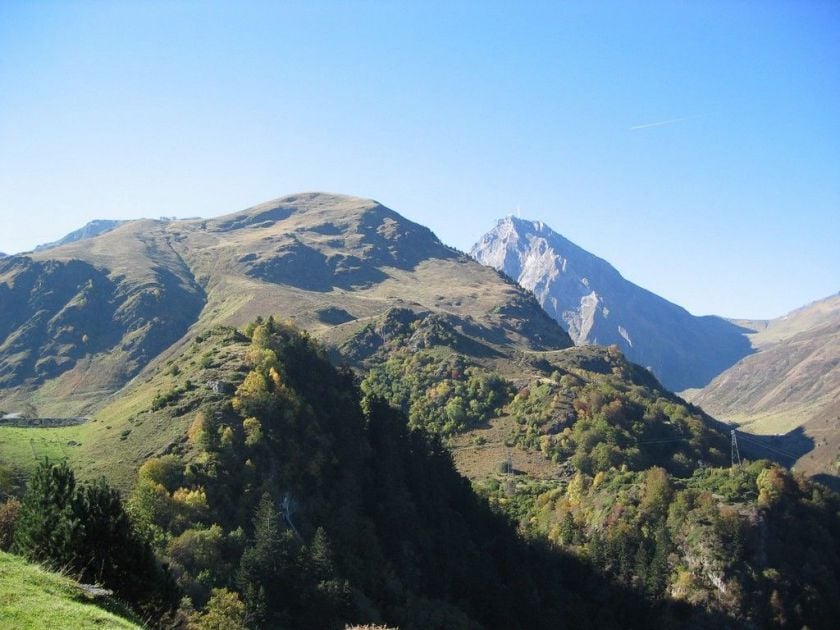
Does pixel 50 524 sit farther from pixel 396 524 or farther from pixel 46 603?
pixel 396 524

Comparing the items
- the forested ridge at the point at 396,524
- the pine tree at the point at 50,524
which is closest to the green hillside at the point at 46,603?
the pine tree at the point at 50,524

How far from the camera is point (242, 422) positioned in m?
79.1

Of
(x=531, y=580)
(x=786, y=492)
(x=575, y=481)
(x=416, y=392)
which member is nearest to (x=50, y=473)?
(x=531, y=580)

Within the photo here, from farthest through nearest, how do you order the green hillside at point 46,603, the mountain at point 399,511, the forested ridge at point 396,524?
the mountain at point 399,511 < the forested ridge at point 396,524 < the green hillside at point 46,603

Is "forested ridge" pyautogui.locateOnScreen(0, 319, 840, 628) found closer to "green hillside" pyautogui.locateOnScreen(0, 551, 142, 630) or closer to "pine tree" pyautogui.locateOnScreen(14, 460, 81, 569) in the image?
"pine tree" pyautogui.locateOnScreen(14, 460, 81, 569)

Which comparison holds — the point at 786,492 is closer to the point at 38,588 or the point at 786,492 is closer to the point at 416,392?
the point at 416,392

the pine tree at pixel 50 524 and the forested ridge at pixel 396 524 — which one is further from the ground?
the pine tree at pixel 50 524

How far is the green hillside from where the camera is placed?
21516mm

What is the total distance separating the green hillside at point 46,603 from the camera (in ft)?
70.6

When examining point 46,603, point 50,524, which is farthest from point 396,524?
point 46,603

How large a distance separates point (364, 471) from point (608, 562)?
47.8m

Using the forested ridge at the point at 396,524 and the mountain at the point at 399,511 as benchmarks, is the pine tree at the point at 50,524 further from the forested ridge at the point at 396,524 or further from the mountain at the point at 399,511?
the mountain at the point at 399,511

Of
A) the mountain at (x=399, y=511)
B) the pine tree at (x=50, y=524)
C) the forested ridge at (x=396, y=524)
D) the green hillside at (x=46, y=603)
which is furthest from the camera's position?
the mountain at (x=399, y=511)

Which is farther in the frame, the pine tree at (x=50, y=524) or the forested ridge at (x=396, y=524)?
the forested ridge at (x=396, y=524)
